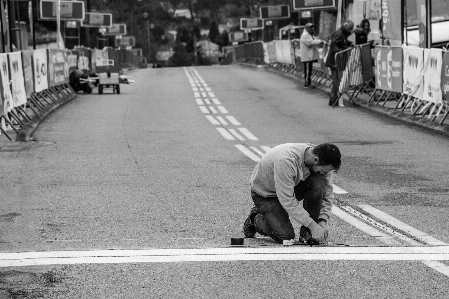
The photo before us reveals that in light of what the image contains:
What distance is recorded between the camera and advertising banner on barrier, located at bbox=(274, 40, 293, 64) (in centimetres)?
4212

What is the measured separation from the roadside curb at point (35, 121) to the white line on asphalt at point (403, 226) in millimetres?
9265

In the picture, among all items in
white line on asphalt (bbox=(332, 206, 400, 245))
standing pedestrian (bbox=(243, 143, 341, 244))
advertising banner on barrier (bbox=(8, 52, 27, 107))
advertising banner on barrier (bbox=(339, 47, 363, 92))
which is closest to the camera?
standing pedestrian (bbox=(243, 143, 341, 244))

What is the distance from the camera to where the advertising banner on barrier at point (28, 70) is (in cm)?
2180

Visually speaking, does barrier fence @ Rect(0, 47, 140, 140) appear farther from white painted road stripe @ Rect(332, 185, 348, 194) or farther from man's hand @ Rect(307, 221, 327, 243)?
man's hand @ Rect(307, 221, 327, 243)

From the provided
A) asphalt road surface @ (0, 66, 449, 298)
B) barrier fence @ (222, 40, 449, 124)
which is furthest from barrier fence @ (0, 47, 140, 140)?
barrier fence @ (222, 40, 449, 124)

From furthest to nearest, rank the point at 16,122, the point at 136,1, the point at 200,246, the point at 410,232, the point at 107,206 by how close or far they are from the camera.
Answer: the point at 136,1 < the point at 16,122 < the point at 107,206 < the point at 410,232 < the point at 200,246

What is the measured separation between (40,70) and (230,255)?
1829cm

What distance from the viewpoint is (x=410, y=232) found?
8.73 m

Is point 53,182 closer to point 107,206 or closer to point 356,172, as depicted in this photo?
point 107,206

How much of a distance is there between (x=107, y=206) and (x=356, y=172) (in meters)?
4.07

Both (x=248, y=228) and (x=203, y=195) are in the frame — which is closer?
(x=248, y=228)

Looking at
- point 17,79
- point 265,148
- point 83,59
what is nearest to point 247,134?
point 265,148

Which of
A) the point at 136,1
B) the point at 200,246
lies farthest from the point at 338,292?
the point at 136,1

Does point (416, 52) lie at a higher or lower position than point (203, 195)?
higher
